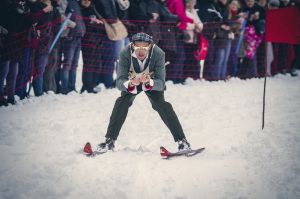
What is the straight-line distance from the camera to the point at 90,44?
8.53 metres

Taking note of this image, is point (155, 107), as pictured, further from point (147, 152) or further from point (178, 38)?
point (178, 38)

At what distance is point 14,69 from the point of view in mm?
7391

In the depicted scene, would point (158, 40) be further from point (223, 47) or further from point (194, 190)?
point (194, 190)

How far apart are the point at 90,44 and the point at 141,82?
13.1 feet

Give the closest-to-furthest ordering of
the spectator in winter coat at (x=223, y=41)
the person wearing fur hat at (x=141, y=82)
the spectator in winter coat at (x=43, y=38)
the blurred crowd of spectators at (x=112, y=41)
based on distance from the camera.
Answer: the person wearing fur hat at (x=141, y=82) < the blurred crowd of spectators at (x=112, y=41) < the spectator in winter coat at (x=43, y=38) < the spectator in winter coat at (x=223, y=41)

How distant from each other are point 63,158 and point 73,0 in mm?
4414

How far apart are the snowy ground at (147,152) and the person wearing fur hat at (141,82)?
339 mm

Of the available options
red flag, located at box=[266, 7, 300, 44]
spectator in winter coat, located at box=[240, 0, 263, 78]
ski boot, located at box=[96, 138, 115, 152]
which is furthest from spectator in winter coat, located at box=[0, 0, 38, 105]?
spectator in winter coat, located at box=[240, 0, 263, 78]

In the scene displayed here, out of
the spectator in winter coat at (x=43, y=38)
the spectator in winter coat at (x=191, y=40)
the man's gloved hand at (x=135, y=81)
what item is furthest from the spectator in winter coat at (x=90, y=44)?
the man's gloved hand at (x=135, y=81)

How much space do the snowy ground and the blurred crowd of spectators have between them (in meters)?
0.55

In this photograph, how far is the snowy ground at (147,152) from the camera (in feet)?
13.4

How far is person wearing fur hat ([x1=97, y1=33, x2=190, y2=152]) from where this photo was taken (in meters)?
4.86

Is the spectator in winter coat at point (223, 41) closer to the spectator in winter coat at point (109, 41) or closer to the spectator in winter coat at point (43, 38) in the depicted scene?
the spectator in winter coat at point (109, 41)

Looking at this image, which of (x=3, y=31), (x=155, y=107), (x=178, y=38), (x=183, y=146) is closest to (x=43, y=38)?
(x=3, y=31)
